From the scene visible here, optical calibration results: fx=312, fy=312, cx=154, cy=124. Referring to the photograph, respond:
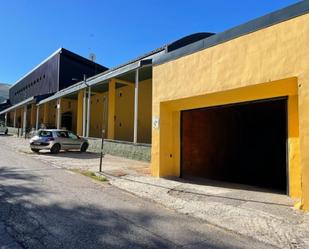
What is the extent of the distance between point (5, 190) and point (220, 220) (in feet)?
18.6

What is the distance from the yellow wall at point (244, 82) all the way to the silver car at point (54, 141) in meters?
10.3

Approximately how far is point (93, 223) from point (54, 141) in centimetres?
1512

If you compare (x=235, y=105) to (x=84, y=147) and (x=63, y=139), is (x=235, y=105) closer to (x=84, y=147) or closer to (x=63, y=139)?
(x=63, y=139)

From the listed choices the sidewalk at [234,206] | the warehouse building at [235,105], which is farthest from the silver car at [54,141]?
the sidewalk at [234,206]

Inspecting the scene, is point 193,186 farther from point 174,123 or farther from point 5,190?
point 5,190

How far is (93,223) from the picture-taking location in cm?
577

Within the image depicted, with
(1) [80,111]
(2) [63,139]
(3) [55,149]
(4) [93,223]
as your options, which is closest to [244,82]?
(4) [93,223]

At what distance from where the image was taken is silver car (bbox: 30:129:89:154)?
19672 millimetres

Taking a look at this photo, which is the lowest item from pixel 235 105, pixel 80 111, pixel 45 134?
pixel 45 134

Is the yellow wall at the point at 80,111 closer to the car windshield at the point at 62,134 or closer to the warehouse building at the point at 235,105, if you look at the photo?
the warehouse building at the point at 235,105

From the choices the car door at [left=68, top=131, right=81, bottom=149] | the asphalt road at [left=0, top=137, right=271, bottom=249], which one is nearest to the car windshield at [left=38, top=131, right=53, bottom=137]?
the car door at [left=68, top=131, right=81, bottom=149]

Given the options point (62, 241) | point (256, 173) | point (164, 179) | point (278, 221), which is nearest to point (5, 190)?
point (62, 241)

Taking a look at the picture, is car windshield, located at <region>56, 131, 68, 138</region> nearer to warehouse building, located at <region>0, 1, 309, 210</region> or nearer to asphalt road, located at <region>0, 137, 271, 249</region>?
warehouse building, located at <region>0, 1, 309, 210</region>

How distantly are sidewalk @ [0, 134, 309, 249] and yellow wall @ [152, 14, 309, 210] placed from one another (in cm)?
75
